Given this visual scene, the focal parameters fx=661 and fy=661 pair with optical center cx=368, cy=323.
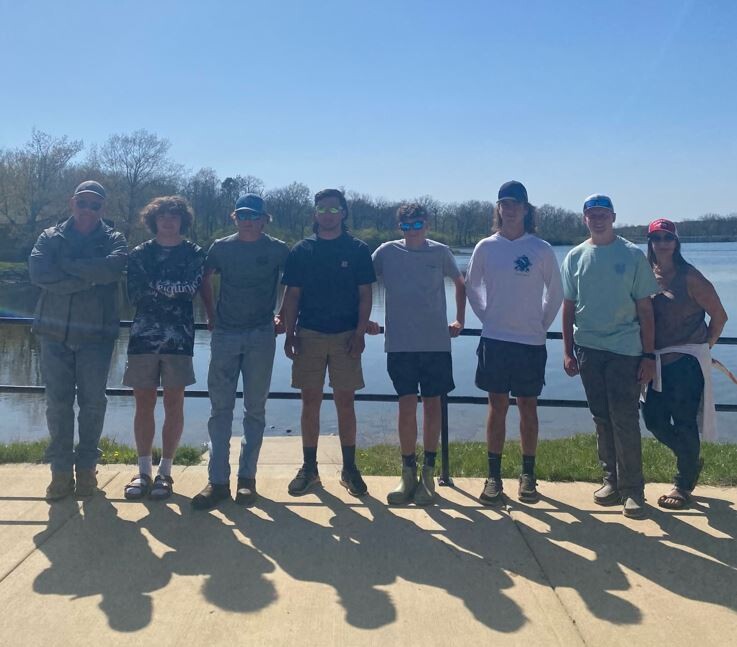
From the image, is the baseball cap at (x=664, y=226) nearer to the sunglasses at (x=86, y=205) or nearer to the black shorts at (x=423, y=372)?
the black shorts at (x=423, y=372)

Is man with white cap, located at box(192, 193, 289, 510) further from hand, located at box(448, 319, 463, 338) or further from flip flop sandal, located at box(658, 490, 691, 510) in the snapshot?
flip flop sandal, located at box(658, 490, 691, 510)

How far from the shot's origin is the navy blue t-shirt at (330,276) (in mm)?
4266

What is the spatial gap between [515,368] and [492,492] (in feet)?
2.64

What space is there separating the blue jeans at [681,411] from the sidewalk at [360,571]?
0.93 ft

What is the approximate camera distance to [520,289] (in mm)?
4160

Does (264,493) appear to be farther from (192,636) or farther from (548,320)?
(548,320)

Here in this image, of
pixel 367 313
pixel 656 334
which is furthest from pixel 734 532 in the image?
pixel 367 313

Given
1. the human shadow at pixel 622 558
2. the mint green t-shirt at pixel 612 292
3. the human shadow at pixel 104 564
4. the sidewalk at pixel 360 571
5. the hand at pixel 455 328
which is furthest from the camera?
the hand at pixel 455 328

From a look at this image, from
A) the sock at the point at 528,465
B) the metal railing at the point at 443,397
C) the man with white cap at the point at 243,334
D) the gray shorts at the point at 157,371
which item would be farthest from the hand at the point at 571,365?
the gray shorts at the point at 157,371

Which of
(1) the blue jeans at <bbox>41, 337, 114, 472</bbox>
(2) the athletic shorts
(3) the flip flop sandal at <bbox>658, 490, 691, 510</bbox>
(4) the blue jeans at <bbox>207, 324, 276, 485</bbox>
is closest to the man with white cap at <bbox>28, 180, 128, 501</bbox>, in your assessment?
(1) the blue jeans at <bbox>41, 337, 114, 472</bbox>

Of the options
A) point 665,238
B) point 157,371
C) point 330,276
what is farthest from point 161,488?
point 665,238

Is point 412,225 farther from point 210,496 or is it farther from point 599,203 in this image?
point 210,496

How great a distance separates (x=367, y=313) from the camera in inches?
168

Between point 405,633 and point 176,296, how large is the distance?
2478mm
